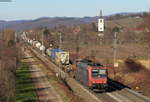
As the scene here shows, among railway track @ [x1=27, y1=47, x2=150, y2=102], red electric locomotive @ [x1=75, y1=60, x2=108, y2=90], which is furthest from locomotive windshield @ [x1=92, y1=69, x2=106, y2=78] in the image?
railway track @ [x1=27, y1=47, x2=150, y2=102]

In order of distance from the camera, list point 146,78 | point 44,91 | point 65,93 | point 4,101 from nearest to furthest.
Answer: point 4,101 < point 65,93 < point 44,91 < point 146,78

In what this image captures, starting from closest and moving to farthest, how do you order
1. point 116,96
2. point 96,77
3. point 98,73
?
point 116,96
point 96,77
point 98,73

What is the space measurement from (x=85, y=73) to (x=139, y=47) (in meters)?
61.5

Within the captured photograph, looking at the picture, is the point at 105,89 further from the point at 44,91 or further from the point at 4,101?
the point at 4,101

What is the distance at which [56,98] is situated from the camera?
35.7 meters

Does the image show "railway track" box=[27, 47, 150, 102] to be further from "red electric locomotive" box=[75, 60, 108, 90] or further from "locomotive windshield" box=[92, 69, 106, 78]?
"locomotive windshield" box=[92, 69, 106, 78]

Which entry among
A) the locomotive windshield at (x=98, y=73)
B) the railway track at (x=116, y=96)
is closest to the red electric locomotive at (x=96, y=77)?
the locomotive windshield at (x=98, y=73)

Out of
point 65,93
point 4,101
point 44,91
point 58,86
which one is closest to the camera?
point 4,101

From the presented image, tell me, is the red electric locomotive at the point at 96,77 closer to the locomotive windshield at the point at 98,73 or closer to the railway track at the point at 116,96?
the locomotive windshield at the point at 98,73

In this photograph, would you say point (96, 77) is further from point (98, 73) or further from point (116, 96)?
point (116, 96)

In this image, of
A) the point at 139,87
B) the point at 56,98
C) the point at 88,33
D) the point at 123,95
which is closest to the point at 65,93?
the point at 56,98

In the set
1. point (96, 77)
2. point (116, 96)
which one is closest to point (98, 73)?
point (96, 77)

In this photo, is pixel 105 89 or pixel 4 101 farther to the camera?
pixel 105 89

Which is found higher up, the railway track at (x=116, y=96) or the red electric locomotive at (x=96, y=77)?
the red electric locomotive at (x=96, y=77)
